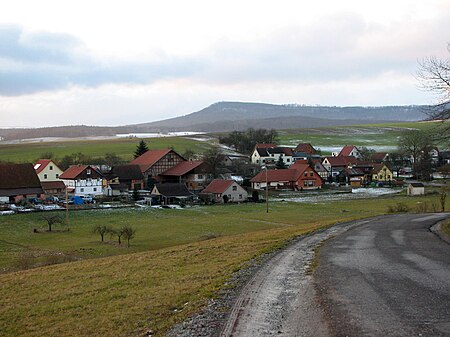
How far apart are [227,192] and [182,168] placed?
21488 mm

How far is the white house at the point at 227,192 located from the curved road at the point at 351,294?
55.2m

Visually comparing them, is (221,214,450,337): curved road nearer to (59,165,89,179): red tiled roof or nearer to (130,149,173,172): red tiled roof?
(59,165,89,179): red tiled roof

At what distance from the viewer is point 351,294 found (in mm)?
11578

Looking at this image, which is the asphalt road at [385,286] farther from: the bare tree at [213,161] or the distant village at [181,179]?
the bare tree at [213,161]

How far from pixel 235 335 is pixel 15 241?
3355cm

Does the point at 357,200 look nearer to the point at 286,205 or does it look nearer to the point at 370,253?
the point at 286,205

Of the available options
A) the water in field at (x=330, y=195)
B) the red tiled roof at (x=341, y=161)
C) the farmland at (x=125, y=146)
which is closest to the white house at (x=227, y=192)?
the water in field at (x=330, y=195)

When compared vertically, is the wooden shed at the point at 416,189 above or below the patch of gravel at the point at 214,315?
below

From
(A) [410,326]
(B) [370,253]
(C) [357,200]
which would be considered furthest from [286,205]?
(A) [410,326]

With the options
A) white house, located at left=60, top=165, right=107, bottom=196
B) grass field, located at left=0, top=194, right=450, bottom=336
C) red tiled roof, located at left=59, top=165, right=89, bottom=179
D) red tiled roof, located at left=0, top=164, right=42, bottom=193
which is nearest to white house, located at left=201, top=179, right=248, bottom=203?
white house, located at left=60, top=165, right=107, bottom=196

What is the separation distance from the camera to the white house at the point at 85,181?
260ft

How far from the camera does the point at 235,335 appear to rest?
9.15 meters

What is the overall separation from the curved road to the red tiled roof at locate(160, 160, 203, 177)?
7374 cm

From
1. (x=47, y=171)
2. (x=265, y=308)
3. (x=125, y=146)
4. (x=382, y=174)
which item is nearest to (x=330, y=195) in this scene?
(x=382, y=174)
